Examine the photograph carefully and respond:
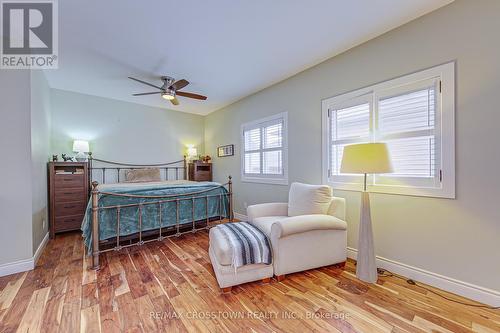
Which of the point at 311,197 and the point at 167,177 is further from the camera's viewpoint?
the point at 167,177

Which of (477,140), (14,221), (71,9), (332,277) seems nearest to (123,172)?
(14,221)

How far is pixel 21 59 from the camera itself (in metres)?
2.37

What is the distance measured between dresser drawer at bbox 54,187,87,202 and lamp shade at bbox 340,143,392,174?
4.27 meters

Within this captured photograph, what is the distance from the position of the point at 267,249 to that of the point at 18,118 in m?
3.06

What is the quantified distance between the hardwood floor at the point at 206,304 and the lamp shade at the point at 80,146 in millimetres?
2137

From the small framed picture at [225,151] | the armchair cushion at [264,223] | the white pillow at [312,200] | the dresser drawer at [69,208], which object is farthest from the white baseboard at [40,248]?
the small framed picture at [225,151]

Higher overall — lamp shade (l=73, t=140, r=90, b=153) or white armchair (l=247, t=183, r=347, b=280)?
lamp shade (l=73, t=140, r=90, b=153)

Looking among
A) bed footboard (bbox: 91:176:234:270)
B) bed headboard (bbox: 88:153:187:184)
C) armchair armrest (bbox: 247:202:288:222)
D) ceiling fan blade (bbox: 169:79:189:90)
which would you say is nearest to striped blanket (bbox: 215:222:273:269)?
armchair armrest (bbox: 247:202:288:222)

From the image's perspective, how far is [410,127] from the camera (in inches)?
83.6

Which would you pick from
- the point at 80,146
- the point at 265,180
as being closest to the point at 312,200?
the point at 265,180

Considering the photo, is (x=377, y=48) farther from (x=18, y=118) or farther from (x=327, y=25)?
(x=18, y=118)

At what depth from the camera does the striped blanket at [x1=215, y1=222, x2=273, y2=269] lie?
1.91 meters

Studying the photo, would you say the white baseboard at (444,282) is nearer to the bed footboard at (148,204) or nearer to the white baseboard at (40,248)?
the bed footboard at (148,204)

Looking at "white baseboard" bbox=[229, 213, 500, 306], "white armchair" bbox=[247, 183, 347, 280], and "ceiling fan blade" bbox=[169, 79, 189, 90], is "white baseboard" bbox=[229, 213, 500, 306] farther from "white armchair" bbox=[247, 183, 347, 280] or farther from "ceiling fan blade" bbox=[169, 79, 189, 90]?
"ceiling fan blade" bbox=[169, 79, 189, 90]
